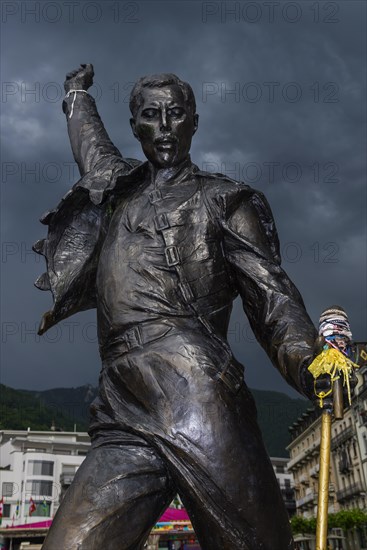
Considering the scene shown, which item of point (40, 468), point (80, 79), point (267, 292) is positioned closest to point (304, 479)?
point (40, 468)

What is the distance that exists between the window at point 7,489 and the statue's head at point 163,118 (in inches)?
2210

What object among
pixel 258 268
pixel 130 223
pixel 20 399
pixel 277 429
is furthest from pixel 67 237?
pixel 277 429

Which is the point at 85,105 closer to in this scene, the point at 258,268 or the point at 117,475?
the point at 258,268

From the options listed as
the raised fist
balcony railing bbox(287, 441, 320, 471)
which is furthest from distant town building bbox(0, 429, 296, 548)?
the raised fist

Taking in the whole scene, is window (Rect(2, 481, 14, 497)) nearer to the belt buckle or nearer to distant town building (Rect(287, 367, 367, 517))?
distant town building (Rect(287, 367, 367, 517))


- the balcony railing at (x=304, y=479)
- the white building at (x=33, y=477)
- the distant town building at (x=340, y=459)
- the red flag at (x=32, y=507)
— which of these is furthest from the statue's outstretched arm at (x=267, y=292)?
the balcony railing at (x=304, y=479)

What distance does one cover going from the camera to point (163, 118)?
371cm

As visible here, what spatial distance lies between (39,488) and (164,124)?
56330 mm

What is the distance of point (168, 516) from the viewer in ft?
101

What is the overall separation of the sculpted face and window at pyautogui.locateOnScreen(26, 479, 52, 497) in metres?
55.7

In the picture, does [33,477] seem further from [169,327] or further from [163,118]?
[169,327]

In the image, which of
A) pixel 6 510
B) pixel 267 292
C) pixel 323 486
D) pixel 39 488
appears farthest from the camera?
pixel 39 488

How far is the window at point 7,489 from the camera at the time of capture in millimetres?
54344

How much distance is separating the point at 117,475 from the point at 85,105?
3019 millimetres
